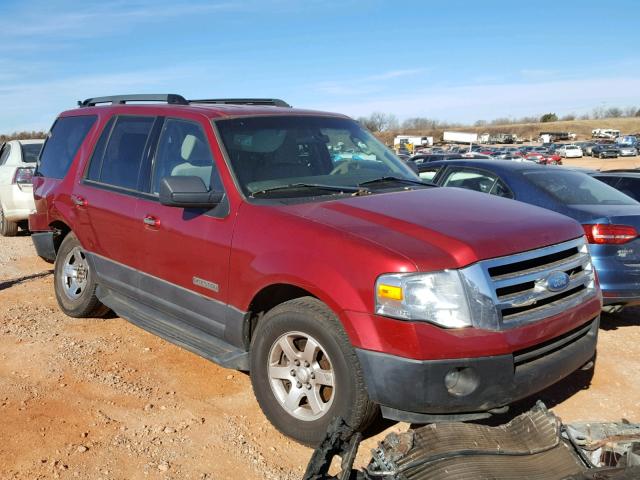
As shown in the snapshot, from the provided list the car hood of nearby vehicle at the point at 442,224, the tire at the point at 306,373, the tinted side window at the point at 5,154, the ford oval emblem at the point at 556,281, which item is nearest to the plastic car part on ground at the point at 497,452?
the tire at the point at 306,373

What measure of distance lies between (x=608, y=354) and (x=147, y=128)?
4384 mm

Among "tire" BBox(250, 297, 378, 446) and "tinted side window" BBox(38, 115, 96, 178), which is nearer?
"tire" BBox(250, 297, 378, 446)

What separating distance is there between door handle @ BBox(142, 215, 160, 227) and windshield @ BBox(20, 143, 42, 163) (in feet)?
25.0

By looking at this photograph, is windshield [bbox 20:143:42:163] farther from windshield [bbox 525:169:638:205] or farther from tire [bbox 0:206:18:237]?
windshield [bbox 525:169:638:205]

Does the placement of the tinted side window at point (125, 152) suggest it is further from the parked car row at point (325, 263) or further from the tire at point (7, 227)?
the tire at point (7, 227)

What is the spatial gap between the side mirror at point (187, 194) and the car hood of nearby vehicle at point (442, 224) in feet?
1.89

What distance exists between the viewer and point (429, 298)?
296 cm

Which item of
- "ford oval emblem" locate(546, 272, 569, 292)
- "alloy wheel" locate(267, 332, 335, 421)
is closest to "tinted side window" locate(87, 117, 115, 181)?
"alloy wheel" locate(267, 332, 335, 421)

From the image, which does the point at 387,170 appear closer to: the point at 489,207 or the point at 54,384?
the point at 489,207

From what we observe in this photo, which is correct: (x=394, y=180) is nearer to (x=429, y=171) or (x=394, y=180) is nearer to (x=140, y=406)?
(x=140, y=406)

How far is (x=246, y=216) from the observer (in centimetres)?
372

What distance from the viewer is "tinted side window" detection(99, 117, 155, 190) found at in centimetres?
478

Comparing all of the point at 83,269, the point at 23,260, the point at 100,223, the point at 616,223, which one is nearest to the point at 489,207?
the point at 616,223

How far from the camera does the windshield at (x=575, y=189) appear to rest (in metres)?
6.04
